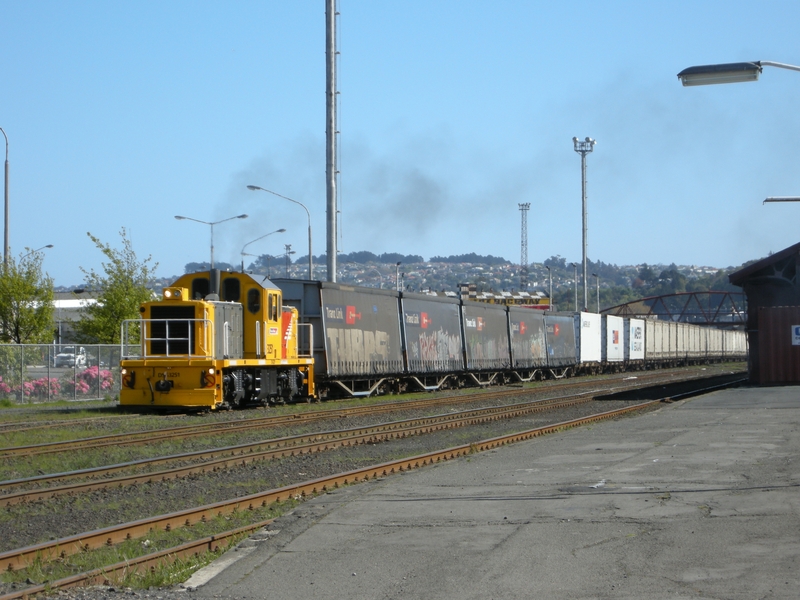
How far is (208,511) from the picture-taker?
9414 millimetres

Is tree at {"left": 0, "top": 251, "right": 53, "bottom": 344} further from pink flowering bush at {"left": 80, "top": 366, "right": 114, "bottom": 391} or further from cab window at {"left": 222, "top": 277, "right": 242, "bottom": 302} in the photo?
cab window at {"left": 222, "top": 277, "right": 242, "bottom": 302}

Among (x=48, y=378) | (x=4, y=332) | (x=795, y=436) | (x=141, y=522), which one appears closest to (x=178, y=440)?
(x=141, y=522)

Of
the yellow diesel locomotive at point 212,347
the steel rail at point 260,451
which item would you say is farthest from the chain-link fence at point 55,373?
the steel rail at point 260,451

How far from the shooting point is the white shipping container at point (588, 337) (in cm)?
4766

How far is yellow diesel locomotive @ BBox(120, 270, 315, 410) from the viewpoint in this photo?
20.6 m

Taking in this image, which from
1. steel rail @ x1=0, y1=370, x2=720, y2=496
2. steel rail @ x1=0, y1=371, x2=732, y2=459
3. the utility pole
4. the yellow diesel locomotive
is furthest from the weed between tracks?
the utility pole

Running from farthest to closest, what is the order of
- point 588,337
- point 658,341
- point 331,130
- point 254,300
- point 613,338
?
point 658,341, point 613,338, point 588,337, point 331,130, point 254,300

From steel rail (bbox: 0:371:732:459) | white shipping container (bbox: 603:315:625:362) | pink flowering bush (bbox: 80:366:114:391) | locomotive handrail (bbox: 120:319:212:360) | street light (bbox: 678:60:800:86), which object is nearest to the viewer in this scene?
street light (bbox: 678:60:800:86)

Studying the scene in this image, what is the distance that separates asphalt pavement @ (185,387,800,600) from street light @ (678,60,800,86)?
5.46 m

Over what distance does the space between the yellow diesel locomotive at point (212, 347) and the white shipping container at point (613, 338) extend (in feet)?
104

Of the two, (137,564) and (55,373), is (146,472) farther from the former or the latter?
(55,373)

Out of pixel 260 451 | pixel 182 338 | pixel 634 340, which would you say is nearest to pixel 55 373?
pixel 182 338

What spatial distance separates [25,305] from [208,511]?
26073mm

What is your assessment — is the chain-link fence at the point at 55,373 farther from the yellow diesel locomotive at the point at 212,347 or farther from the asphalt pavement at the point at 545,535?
the asphalt pavement at the point at 545,535
